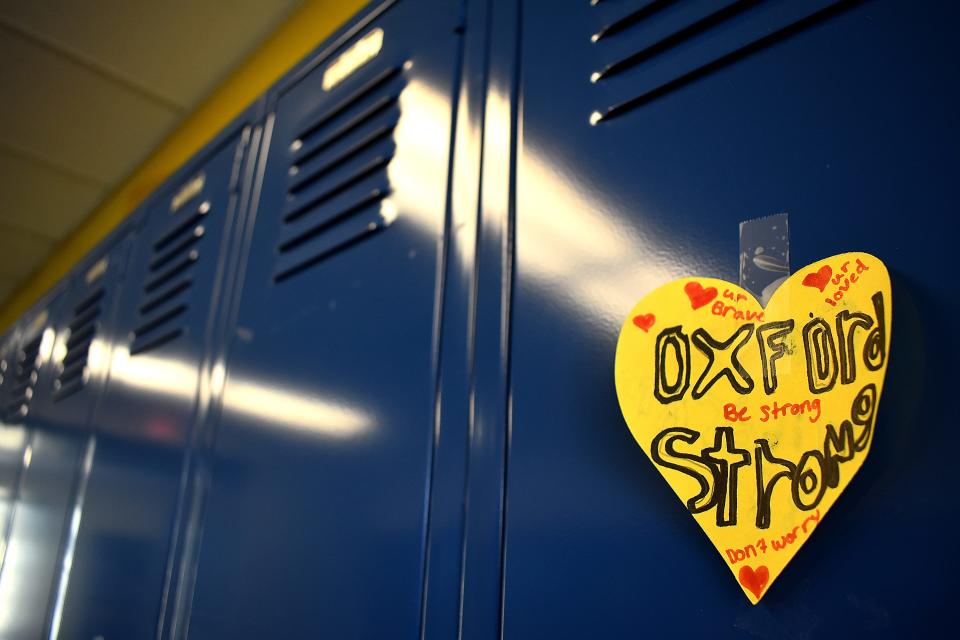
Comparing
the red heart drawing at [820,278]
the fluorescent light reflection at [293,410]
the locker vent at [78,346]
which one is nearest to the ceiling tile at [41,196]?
the locker vent at [78,346]

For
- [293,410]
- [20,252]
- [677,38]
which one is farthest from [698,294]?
[20,252]

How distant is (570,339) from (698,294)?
15 cm

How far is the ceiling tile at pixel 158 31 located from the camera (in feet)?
7.20

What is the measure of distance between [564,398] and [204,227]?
→ 1115 millimetres

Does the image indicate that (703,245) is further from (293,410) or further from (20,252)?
(20,252)

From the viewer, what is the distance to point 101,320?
2.04 metres

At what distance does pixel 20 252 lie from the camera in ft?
13.3

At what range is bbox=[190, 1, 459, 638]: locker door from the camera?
33.8 inches

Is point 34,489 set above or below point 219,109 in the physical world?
below

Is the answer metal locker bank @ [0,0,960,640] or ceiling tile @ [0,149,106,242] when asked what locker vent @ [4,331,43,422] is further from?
metal locker bank @ [0,0,960,640]

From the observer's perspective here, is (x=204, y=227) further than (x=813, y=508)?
Yes

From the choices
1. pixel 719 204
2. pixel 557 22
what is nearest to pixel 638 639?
pixel 719 204

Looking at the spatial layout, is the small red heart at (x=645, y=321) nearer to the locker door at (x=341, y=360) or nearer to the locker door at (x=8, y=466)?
the locker door at (x=341, y=360)

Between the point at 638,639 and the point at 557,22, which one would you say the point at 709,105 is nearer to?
the point at 557,22
